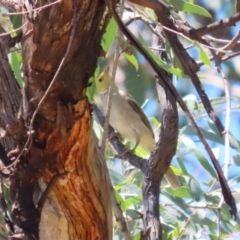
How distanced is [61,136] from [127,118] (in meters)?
2.24

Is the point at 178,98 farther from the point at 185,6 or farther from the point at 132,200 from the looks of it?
the point at 132,200

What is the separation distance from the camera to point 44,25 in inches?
38.8

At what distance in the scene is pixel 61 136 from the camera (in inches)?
42.8

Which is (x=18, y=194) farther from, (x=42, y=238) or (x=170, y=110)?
(x=170, y=110)

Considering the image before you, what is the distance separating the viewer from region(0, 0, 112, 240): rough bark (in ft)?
3.26

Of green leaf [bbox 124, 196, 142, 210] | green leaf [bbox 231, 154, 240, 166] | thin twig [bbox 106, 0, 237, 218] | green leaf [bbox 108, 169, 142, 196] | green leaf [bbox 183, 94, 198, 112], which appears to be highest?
thin twig [bbox 106, 0, 237, 218]

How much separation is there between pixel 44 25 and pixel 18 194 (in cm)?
31

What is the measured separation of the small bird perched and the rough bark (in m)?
1.70

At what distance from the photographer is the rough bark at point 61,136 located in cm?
99

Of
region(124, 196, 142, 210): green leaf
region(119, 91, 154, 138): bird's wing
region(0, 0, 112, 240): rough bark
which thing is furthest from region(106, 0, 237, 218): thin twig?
region(119, 91, 154, 138): bird's wing

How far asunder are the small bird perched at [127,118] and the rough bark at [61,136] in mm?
1698

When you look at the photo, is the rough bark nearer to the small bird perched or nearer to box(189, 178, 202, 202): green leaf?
box(189, 178, 202, 202): green leaf

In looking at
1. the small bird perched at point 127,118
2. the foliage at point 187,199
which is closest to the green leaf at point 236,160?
the foliage at point 187,199

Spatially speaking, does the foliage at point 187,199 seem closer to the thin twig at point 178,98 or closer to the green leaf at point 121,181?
the green leaf at point 121,181
